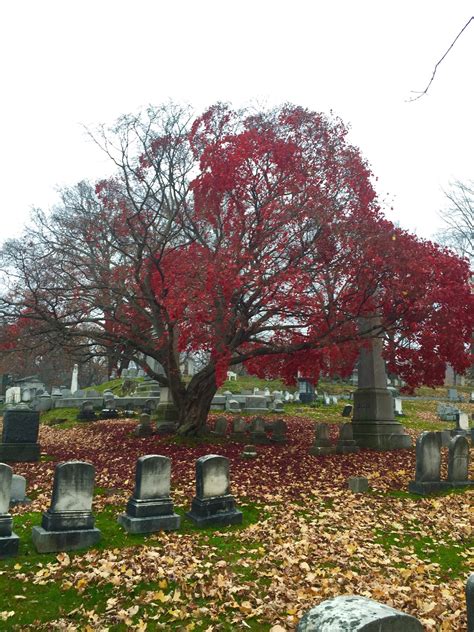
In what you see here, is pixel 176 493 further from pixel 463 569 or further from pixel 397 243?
pixel 397 243

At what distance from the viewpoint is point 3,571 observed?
5.87 meters

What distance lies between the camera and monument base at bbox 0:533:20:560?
6250mm

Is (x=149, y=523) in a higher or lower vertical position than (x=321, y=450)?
lower

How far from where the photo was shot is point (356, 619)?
2387 mm

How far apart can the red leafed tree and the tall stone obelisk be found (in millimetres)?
507

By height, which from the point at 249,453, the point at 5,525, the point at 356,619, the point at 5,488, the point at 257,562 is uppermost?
the point at 356,619

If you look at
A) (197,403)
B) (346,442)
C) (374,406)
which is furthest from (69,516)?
(374,406)

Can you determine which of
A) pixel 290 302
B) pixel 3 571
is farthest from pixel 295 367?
pixel 3 571

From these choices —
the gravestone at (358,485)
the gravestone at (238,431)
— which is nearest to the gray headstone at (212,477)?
the gravestone at (358,485)

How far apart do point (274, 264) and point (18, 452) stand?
8276mm

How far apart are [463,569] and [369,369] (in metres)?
9.96

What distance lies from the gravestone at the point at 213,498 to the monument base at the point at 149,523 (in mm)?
369

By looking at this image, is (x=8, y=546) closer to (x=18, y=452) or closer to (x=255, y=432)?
(x=18, y=452)

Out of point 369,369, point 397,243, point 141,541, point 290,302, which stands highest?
point 397,243
